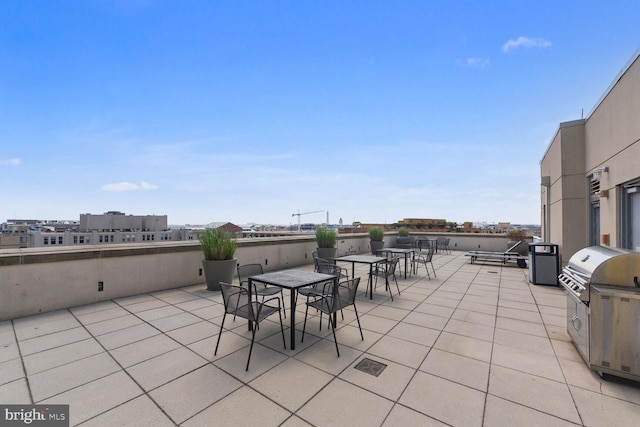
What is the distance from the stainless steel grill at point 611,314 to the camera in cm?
213

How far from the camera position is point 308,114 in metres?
14.5

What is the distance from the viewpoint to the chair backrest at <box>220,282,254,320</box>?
2.72 metres

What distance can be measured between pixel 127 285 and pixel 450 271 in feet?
25.9

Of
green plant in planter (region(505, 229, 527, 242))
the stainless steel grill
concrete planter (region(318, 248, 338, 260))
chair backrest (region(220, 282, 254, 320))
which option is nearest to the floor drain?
chair backrest (region(220, 282, 254, 320))

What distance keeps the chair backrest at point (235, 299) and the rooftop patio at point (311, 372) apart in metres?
0.41

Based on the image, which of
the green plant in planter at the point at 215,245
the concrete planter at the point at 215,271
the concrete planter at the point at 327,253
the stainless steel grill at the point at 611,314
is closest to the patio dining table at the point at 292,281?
the concrete planter at the point at 215,271

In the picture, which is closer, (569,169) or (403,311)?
(403,311)

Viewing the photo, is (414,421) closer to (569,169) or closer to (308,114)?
(569,169)

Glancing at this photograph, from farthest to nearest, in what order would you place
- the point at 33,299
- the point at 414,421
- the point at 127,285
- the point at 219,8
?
the point at 219,8
the point at 127,285
the point at 33,299
the point at 414,421

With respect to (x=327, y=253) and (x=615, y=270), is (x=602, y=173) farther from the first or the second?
(x=327, y=253)

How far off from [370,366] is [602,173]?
18.3 feet

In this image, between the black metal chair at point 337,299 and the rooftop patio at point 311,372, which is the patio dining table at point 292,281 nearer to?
the black metal chair at point 337,299

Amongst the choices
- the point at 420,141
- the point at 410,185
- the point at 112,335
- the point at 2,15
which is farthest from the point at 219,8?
the point at 410,185

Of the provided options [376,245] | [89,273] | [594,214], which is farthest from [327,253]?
[594,214]
